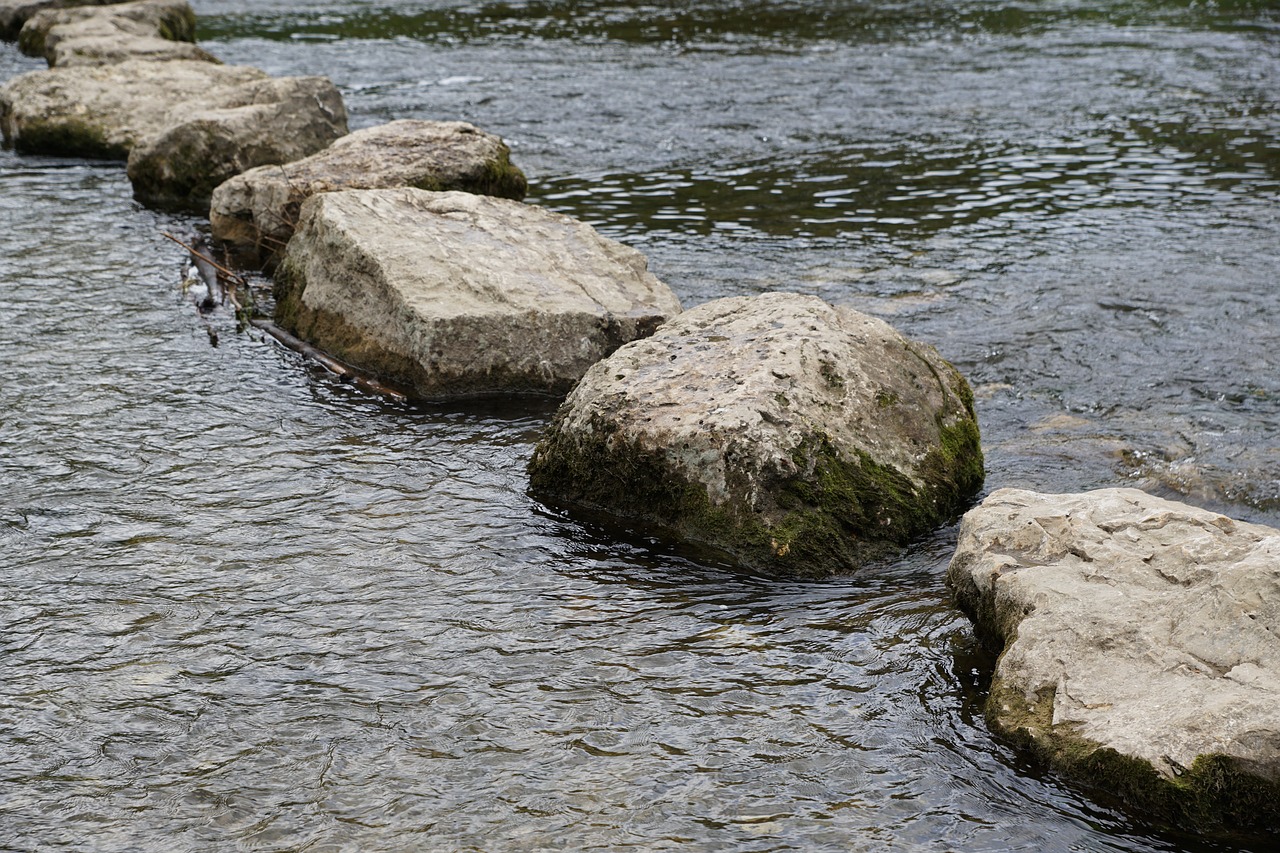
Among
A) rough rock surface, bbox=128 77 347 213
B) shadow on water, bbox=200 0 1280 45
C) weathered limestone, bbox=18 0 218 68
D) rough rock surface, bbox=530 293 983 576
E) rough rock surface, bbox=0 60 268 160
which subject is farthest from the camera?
shadow on water, bbox=200 0 1280 45

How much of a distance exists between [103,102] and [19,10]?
38.0 ft

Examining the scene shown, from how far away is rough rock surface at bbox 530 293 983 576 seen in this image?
6.76 metres

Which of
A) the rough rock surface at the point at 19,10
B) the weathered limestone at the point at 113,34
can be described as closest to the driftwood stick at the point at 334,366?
the weathered limestone at the point at 113,34

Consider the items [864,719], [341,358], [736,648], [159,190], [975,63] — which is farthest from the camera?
[975,63]

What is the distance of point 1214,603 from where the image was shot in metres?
5.32

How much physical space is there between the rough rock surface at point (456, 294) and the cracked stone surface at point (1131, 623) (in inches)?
146

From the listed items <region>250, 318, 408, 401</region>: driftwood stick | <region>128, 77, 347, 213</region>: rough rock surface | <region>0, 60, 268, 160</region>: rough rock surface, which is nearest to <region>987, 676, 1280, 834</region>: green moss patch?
<region>250, 318, 408, 401</region>: driftwood stick

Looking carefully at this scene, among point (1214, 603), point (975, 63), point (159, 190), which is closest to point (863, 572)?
point (1214, 603)

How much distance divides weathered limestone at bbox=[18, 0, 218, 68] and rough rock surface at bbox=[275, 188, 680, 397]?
1026cm

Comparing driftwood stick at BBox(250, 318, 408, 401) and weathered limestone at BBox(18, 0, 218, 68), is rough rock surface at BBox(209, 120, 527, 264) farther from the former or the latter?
weathered limestone at BBox(18, 0, 218, 68)

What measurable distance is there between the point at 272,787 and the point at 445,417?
3951mm

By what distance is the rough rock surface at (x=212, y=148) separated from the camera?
45.0ft

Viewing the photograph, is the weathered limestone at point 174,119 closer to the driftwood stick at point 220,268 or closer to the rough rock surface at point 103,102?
the rough rock surface at point 103,102

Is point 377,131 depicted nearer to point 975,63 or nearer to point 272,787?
point 272,787
